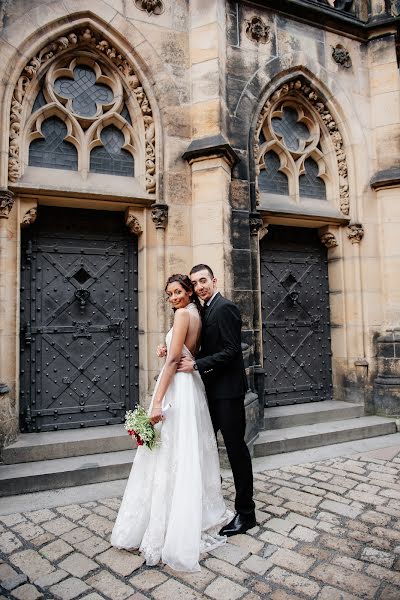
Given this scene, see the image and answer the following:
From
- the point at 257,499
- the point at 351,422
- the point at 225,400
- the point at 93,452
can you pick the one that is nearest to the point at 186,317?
the point at 225,400

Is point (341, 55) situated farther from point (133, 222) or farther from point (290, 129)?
point (133, 222)

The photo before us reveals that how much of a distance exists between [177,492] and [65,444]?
6.83 feet

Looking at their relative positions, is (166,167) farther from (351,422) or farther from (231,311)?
(351,422)

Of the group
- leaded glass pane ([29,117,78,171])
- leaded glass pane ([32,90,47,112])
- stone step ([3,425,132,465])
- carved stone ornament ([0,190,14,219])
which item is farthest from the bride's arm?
leaded glass pane ([32,90,47,112])

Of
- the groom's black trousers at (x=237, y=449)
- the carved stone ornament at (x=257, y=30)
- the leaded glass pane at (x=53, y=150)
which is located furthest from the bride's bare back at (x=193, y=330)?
the carved stone ornament at (x=257, y=30)

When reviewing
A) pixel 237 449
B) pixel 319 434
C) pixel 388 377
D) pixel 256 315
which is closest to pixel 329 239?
pixel 256 315

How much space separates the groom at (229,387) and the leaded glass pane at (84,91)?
3.24m

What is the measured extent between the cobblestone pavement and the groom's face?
5.78 feet

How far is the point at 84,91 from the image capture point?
5.03 meters

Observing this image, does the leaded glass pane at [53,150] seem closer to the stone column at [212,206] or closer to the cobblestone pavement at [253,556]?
the stone column at [212,206]

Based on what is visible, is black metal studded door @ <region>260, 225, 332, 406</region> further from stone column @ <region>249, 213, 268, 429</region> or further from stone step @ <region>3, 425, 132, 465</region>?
stone step @ <region>3, 425, 132, 465</region>

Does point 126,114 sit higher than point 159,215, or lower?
higher

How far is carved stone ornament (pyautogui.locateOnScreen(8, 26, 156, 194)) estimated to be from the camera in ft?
14.6

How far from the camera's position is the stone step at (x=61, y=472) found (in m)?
3.71
